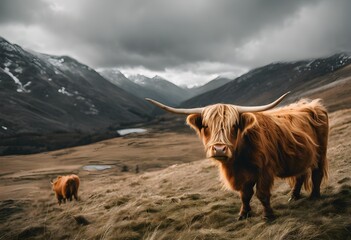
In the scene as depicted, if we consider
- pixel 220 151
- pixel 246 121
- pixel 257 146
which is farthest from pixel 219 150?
pixel 257 146

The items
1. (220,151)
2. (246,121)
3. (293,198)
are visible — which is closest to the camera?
(220,151)

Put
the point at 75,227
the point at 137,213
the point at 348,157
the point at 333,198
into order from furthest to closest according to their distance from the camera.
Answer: the point at 348,157
the point at 137,213
the point at 75,227
the point at 333,198

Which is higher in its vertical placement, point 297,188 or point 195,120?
point 195,120

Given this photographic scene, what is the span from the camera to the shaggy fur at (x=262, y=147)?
5125mm

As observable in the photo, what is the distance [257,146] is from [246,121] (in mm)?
511

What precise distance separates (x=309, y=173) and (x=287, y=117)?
1384 millimetres

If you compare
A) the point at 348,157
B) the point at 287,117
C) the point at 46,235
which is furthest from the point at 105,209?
the point at 348,157

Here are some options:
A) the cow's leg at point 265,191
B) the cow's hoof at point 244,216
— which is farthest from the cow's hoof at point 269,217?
the cow's hoof at point 244,216

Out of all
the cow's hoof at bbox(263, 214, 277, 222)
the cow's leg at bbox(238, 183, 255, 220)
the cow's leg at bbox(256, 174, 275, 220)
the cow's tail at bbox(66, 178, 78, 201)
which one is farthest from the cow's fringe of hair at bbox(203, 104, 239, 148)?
the cow's tail at bbox(66, 178, 78, 201)

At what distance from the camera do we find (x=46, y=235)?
19.5ft

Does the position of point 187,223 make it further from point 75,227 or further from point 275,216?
point 75,227

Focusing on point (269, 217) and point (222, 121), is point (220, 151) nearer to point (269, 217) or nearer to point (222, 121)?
point (222, 121)

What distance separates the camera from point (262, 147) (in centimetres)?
538

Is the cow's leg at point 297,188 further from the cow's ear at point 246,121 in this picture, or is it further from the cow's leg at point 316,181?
the cow's ear at point 246,121
